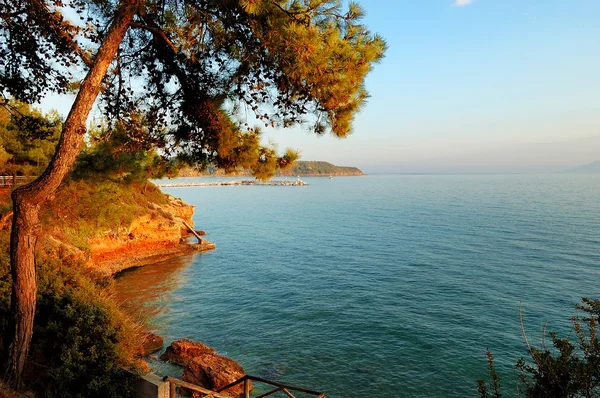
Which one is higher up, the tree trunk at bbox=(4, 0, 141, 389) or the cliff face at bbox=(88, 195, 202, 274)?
the tree trunk at bbox=(4, 0, 141, 389)

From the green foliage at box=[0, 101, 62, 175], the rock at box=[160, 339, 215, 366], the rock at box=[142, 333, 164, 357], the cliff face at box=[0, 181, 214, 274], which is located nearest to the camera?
the rock at box=[160, 339, 215, 366]

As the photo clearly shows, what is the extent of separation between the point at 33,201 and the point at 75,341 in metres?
3.21

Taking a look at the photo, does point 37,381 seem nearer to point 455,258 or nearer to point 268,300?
point 268,300

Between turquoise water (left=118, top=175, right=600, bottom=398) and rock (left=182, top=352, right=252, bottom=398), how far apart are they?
66.0 inches

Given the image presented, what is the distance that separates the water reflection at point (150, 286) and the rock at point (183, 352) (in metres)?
4.05

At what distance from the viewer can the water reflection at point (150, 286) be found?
72.2 ft

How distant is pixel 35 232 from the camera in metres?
7.11

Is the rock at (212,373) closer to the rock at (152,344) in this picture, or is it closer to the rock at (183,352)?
the rock at (183,352)

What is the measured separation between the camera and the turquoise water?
50.6 feet

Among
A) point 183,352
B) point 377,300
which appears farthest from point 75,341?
point 377,300

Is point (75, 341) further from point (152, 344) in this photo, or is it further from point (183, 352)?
point (152, 344)

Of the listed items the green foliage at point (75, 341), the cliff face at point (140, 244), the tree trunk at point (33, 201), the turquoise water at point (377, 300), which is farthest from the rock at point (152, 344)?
the cliff face at point (140, 244)

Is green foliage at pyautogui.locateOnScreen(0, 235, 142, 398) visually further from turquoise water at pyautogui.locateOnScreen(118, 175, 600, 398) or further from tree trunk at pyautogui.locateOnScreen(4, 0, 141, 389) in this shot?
turquoise water at pyautogui.locateOnScreen(118, 175, 600, 398)

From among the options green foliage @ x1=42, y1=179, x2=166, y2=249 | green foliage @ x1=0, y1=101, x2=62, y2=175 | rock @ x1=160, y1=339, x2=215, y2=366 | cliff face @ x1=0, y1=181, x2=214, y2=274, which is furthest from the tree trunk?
green foliage @ x1=0, y1=101, x2=62, y2=175
